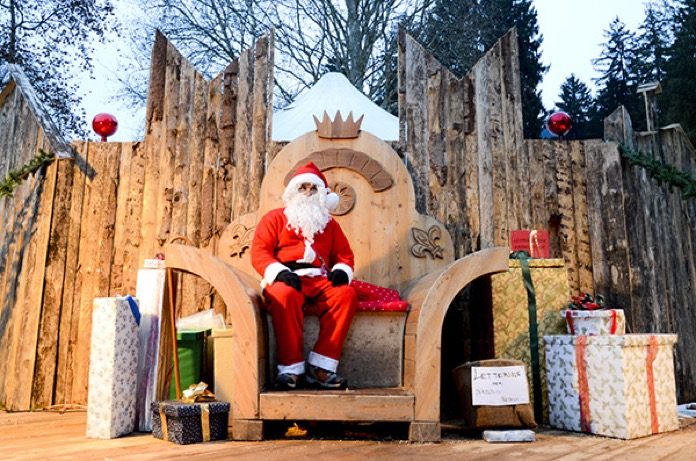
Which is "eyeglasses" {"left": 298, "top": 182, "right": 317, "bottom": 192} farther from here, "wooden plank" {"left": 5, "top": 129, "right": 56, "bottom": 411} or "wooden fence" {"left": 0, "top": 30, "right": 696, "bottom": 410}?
"wooden plank" {"left": 5, "top": 129, "right": 56, "bottom": 411}

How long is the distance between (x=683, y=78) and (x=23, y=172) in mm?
16334

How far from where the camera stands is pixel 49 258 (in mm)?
3609

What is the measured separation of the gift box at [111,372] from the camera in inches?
97.7

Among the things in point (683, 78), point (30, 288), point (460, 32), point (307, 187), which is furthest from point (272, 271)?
point (683, 78)

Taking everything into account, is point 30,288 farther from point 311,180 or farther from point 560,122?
point 560,122

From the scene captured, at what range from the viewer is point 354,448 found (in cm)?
214

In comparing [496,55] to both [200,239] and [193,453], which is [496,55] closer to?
[200,239]

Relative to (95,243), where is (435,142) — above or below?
above

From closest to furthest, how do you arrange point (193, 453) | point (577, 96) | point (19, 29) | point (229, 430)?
point (193, 453) < point (229, 430) < point (19, 29) < point (577, 96)

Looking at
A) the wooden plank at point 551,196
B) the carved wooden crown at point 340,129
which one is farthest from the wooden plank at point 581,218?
the carved wooden crown at point 340,129

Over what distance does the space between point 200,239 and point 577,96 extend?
2008 cm

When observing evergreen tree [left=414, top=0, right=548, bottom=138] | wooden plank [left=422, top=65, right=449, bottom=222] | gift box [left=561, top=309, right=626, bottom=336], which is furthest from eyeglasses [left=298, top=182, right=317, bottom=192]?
evergreen tree [left=414, top=0, right=548, bottom=138]

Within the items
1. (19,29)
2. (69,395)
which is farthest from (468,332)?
(19,29)

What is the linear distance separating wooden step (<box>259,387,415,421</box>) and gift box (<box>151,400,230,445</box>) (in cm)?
22
